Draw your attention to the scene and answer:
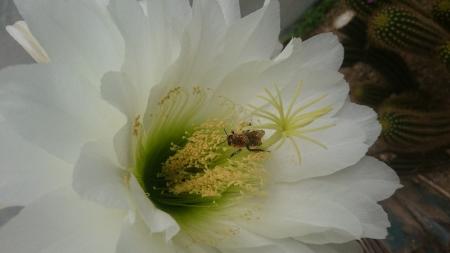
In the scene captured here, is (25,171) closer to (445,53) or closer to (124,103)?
(124,103)

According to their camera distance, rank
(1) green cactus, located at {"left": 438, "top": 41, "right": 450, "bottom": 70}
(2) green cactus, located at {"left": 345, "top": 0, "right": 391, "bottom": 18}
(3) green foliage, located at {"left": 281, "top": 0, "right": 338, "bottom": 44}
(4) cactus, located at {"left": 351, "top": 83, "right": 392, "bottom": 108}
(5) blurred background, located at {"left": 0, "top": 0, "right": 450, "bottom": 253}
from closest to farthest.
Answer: (5) blurred background, located at {"left": 0, "top": 0, "right": 450, "bottom": 253}
(1) green cactus, located at {"left": 438, "top": 41, "right": 450, "bottom": 70}
(2) green cactus, located at {"left": 345, "top": 0, "right": 391, "bottom": 18}
(4) cactus, located at {"left": 351, "top": 83, "right": 392, "bottom": 108}
(3) green foliage, located at {"left": 281, "top": 0, "right": 338, "bottom": 44}

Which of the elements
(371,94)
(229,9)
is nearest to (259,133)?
(229,9)

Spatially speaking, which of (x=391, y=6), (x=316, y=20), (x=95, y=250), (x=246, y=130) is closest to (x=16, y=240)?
(x=95, y=250)

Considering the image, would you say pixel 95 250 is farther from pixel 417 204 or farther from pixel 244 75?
pixel 417 204

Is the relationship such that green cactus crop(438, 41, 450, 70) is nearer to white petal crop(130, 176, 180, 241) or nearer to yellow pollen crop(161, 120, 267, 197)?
yellow pollen crop(161, 120, 267, 197)

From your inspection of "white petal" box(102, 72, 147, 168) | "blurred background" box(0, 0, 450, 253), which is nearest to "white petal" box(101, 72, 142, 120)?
"white petal" box(102, 72, 147, 168)

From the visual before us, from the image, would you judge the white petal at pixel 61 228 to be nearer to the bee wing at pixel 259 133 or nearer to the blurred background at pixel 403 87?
the bee wing at pixel 259 133

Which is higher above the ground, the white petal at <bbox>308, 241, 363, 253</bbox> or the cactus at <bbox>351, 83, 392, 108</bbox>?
the white petal at <bbox>308, 241, 363, 253</bbox>
